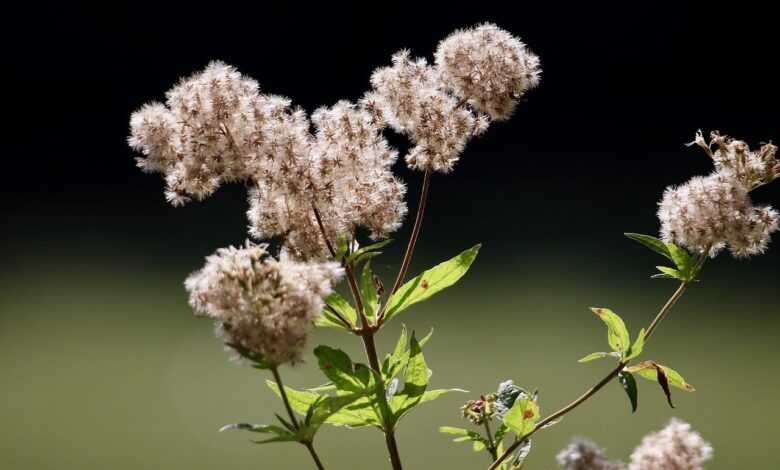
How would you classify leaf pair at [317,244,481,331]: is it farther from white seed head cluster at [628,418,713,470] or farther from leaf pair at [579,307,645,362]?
white seed head cluster at [628,418,713,470]

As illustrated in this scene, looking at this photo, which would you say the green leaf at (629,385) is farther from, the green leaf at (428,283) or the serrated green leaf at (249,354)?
the serrated green leaf at (249,354)

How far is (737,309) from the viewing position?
1.79 metres

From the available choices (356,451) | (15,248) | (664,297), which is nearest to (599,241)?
(664,297)

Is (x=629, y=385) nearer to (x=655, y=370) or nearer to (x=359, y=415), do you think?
(x=655, y=370)

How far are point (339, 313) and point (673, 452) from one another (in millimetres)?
284

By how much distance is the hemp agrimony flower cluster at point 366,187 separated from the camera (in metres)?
0.61

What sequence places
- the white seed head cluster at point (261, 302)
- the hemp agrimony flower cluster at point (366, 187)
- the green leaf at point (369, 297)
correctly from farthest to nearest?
the green leaf at point (369, 297), the hemp agrimony flower cluster at point (366, 187), the white seed head cluster at point (261, 302)

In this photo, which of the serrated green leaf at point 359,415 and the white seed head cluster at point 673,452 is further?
the serrated green leaf at point 359,415

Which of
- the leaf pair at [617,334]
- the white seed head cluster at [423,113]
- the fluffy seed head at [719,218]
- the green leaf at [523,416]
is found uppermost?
the white seed head cluster at [423,113]

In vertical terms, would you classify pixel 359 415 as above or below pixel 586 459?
above

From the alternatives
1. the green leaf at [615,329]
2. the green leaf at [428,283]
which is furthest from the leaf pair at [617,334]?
the green leaf at [428,283]

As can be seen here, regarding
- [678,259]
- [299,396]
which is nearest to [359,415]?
[299,396]

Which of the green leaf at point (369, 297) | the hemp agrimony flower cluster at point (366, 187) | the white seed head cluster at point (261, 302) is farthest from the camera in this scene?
the green leaf at point (369, 297)

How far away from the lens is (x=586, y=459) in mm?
545
